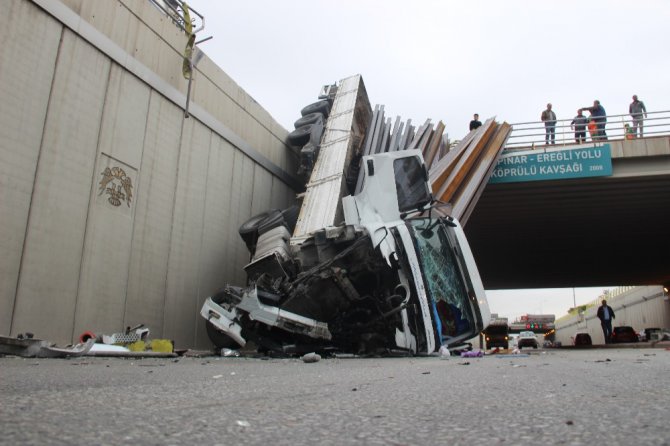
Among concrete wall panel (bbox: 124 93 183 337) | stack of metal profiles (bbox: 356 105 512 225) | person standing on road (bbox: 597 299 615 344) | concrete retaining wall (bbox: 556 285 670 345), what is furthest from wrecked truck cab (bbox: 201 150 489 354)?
concrete retaining wall (bbox: 556 285 670 345)

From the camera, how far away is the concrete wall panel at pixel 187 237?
944 cm

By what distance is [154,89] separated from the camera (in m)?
9.16

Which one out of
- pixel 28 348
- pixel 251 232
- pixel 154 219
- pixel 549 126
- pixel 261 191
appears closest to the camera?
pixel 28 348

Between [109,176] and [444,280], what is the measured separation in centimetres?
526

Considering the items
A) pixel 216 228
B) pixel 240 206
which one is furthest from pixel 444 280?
pixel 240 206

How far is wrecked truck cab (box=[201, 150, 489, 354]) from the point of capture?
7141 mm

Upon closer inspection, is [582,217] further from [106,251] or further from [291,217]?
[106,251]

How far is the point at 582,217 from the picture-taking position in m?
17.0

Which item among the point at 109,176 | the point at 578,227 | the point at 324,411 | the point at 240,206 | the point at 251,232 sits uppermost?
the point at 578,227

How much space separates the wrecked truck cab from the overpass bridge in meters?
7.24

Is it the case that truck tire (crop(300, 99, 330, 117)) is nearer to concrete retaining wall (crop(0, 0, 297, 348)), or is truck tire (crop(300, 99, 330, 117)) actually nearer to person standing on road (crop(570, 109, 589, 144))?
concrete retaining wall (crop(0, 0, 297, 348))

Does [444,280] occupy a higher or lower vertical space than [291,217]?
lower

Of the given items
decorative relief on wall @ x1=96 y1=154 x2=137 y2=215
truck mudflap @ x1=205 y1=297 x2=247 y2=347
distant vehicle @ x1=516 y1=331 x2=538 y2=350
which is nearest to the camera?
truck mudflap @ x1=205 y1=297 x2=247 y2=347

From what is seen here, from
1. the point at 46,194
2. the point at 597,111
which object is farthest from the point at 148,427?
the point at 597,111
